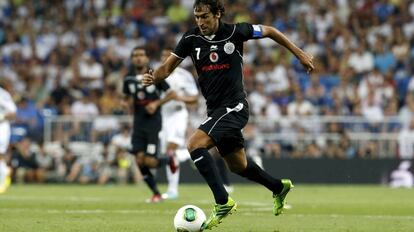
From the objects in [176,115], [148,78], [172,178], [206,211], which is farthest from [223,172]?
[148,78]

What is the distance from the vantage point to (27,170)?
80.9ft

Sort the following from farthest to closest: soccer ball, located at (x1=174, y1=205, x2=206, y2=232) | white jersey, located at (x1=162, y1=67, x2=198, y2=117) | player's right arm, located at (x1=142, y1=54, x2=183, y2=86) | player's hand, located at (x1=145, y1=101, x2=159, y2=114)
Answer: white jersey, located at (x1=162, y1=67, x2=198, y2=117) → player's hand, located at (x1=145, y1=101, x2=159, y2=114) → player's right arm, located at (x1=142, y1=54, x2=183, y2=86) → soccer ball, located at (x1=174, y1=205, x2=206, y2=232)

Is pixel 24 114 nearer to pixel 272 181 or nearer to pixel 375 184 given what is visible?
pixel 375 184

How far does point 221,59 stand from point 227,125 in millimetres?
709

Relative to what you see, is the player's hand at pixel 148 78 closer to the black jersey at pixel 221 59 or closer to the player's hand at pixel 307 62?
the black jersey at pixel 221 59

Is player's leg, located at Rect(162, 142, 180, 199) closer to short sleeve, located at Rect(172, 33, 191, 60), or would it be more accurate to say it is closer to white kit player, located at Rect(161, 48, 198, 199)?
white kit player, located at Rect(161, 48, 198, 199)

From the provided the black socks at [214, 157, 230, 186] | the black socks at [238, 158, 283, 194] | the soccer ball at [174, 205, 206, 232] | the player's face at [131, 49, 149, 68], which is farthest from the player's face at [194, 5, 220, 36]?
the black socks at [214, 157, 230, 186]

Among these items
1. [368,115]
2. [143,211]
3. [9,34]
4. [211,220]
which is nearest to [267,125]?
[368,115]

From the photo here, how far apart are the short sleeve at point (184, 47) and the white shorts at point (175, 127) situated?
23.3 feet

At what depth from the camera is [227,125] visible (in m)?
10.4

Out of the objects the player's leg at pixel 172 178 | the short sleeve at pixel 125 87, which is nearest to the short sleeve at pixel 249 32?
the short sleeve at pixel 125 87

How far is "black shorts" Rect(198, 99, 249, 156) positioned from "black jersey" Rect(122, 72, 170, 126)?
18.9 ft

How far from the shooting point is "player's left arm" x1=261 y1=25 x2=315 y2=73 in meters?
10.3

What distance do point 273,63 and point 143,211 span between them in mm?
13354
